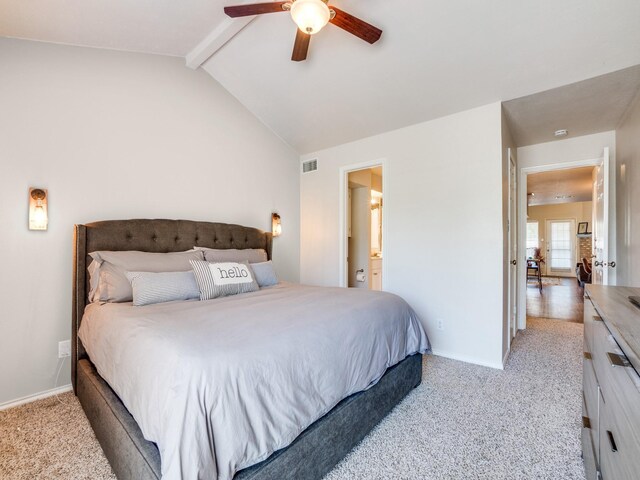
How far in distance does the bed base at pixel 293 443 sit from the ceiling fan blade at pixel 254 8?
2.32 m

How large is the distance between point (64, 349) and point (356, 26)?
322 centimetres

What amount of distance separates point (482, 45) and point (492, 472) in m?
2.81

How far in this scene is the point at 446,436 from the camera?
1.86 meters

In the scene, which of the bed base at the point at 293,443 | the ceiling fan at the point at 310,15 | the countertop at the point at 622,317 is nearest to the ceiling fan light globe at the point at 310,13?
the ceiling fan at the point at 310,15

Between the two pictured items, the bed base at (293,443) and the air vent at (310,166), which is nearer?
the bed base at (293,443)

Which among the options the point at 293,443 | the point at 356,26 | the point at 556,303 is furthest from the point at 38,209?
the point at 556,303

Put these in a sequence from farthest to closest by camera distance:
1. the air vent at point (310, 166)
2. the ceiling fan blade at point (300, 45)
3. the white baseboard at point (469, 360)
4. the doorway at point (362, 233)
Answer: the doorway at point (362, 233)
the air vent at point (310, 166)
the white baseboard at point (469, 360)
the ceiling fan blade at point (300, 45)

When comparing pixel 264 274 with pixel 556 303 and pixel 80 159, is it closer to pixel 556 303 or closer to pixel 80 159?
pixel 80 159

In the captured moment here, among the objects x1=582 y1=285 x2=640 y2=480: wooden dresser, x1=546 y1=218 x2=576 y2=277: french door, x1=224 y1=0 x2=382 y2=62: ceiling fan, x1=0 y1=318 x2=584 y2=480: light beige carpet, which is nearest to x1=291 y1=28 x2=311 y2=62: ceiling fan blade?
x1=224 y1=0 x2=382 y2=62: ceiling fan

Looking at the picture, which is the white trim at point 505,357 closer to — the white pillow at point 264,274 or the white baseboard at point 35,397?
the white pillow at point 264,274

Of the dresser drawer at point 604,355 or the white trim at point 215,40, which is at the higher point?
the white trim at point 215,40

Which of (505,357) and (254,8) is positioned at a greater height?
(254,8)

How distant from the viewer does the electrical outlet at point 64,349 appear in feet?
7.98

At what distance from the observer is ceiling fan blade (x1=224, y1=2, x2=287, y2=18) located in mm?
1859
